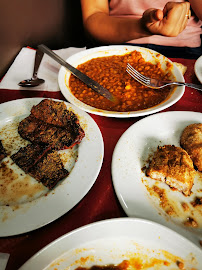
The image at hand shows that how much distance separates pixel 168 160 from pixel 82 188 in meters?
0.58

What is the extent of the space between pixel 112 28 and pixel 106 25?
102mm

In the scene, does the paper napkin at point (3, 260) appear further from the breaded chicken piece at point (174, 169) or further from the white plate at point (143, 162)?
the breaded chicken piece at point (174, 169)

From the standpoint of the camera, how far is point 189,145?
1503 mm

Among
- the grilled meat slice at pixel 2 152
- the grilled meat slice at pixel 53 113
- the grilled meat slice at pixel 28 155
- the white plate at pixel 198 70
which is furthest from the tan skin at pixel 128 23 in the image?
the grilled meat slice at pixel 2 152

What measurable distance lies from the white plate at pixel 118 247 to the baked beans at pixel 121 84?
41.1 inches

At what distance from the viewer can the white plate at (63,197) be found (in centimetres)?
106

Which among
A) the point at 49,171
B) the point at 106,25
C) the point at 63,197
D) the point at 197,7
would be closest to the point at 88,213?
the point at 63,197

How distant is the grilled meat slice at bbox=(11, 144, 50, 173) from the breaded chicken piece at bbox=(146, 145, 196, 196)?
28.3 inches

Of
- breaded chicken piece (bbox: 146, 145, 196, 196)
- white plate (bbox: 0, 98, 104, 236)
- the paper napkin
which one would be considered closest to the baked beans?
white plate (bbox: 0, 98, 104, 236)

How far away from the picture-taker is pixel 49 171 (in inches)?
52.5

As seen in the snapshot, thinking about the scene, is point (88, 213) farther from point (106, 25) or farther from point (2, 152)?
point (106, 25)

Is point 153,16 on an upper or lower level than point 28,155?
upper

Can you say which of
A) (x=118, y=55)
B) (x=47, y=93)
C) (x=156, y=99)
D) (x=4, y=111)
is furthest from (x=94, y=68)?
(x=4, y=111)

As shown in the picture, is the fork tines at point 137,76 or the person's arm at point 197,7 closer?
the fork tines at point 137,76
